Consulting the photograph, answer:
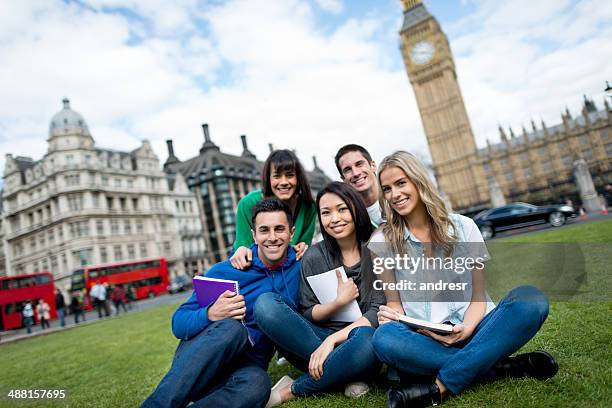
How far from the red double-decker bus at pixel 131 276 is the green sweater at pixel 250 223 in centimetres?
2623

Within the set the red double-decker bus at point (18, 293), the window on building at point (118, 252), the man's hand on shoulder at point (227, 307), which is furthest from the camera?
the window on building at point (118, 252)

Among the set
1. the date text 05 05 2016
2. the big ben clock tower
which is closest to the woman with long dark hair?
the date text 05 05 2016

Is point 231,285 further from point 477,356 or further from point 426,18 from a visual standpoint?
point 426,18

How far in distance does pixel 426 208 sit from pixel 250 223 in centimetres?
180

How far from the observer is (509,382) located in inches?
94.7

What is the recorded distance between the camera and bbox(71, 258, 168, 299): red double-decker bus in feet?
87.2

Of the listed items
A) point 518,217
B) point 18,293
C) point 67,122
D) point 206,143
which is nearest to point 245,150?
point 206,143

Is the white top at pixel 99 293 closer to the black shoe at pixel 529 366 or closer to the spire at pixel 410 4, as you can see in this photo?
the black shoe at pixel 529 366

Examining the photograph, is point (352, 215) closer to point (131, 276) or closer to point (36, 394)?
point (36, 394)

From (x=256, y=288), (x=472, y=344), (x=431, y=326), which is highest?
(x=256, y=288)

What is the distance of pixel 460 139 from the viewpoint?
70688 millimetres

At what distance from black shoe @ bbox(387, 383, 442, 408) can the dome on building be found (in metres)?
48.1

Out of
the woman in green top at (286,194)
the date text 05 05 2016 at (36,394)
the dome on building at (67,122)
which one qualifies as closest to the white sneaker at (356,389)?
the woman in green top at (286,194)

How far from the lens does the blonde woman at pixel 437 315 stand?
2.25m
